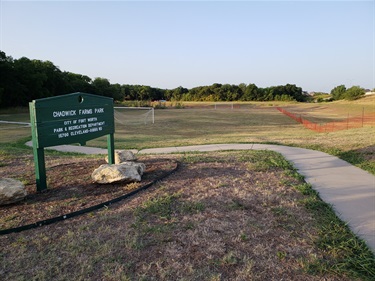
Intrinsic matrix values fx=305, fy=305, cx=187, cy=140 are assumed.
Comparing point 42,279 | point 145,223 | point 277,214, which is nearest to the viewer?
point 42,279

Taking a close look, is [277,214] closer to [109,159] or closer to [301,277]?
[301,277]

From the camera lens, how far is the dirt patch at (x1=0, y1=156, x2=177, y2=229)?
404cm

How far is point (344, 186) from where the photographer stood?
5.63 metres

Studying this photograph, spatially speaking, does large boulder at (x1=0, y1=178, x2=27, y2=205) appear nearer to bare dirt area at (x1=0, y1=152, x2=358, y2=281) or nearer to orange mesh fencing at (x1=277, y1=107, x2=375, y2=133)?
bare dirt area at (x1=0, y1=152, x2=358, y2=281)

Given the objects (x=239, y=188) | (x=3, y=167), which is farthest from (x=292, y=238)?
(x=3, y=167)

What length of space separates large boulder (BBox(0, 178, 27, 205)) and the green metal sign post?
1.67ft

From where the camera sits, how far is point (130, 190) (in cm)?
489

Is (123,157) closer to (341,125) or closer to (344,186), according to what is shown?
(344,186)

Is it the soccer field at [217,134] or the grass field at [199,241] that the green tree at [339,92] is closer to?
the soccer field at [217,134]

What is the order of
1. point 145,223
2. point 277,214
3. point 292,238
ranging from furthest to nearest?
1. point 277,214
2. point 145,223
3. point 292,238

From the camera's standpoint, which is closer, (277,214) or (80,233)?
(80,233)

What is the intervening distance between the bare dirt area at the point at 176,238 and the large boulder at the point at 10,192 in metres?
0.23

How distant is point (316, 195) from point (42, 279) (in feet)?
13.4

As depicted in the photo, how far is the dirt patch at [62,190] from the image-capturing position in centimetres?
404
